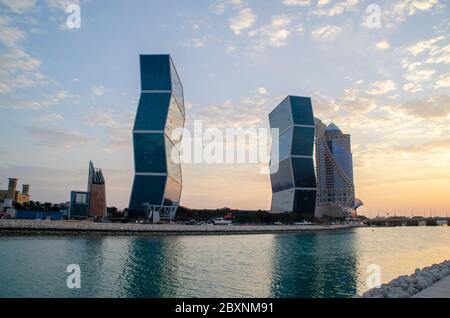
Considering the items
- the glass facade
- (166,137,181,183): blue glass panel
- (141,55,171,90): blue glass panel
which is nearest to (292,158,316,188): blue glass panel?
(166,137,181,183): blue glass panel

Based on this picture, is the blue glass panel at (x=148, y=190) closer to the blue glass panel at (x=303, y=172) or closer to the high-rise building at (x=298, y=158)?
the high-rise building at (x=298, y=158)

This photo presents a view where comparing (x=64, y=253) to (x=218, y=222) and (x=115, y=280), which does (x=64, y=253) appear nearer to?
(x=115, y=280)

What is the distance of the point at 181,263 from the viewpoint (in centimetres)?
3048

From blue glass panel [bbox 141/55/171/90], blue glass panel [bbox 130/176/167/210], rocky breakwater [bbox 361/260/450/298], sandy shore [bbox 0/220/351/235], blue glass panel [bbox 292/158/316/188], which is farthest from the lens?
blue glass panel [bbox 292/158/316/188]

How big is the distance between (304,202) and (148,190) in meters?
74.3

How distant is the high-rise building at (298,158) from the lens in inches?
6053

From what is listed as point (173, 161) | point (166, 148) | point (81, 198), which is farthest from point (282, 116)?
point (81, 198)

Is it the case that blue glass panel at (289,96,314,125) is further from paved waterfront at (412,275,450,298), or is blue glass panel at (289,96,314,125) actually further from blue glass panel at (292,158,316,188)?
paved waterfront at (412,275,450,298)

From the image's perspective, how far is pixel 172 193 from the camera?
125 metres

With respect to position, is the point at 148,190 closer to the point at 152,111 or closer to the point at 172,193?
the point at 172,193

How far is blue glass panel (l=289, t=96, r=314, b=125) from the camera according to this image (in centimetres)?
15700

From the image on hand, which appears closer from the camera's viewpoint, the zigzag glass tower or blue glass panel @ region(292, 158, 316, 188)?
the zigzag glass tower

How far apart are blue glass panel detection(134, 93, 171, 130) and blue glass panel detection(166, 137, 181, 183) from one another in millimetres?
7172
